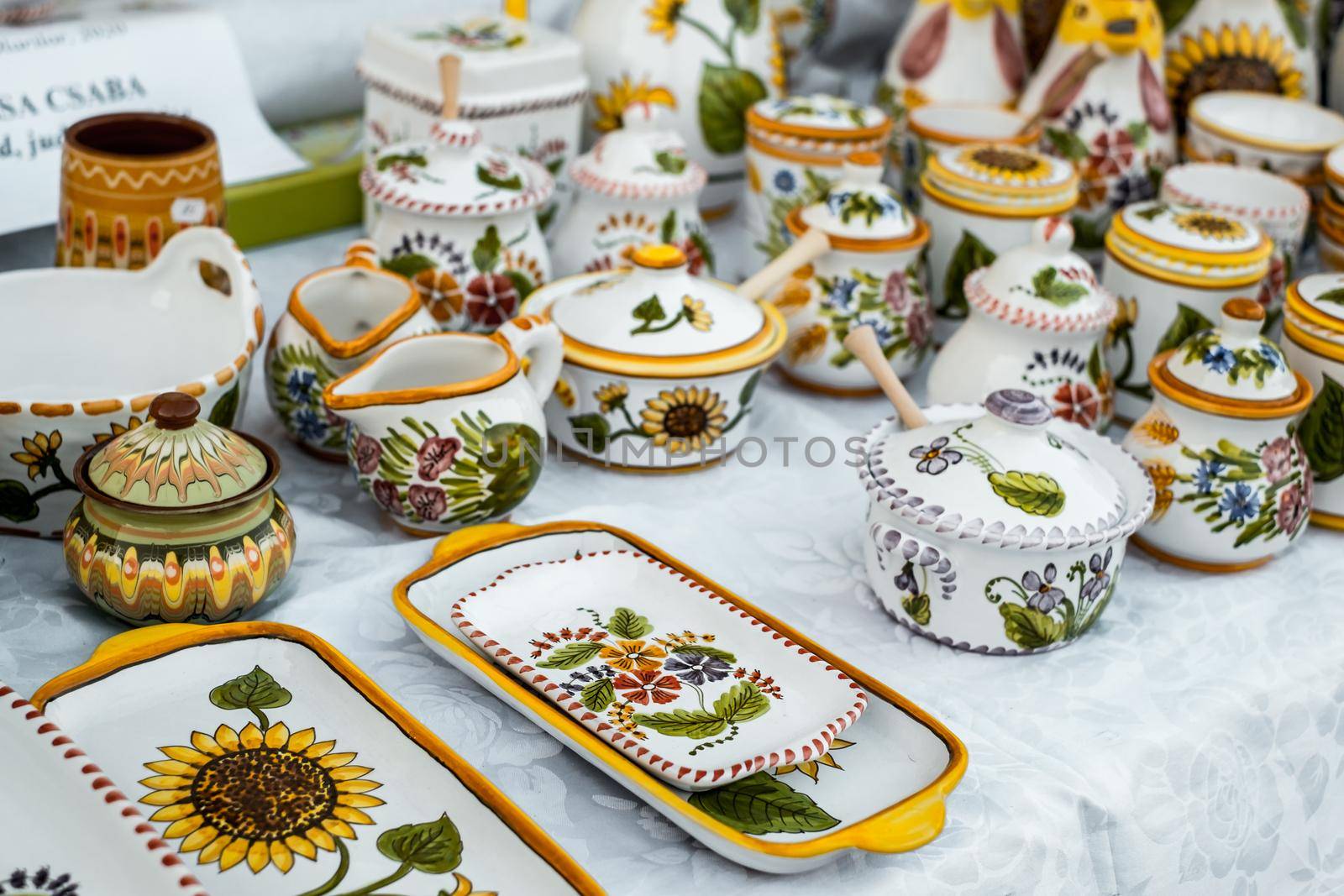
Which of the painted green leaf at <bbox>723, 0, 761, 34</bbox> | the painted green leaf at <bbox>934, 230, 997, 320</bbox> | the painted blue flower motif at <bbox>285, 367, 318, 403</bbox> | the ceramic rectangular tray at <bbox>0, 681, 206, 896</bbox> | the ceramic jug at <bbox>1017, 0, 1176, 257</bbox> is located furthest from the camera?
the painted green leaf at <bbox>723, 0, 761, 34</bbox>

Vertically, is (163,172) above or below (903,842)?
above

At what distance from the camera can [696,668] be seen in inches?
28.3

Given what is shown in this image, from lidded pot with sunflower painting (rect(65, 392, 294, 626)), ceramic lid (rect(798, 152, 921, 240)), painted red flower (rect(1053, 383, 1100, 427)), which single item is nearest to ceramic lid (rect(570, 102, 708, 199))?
ceramic lid (rect(798, 152, 921, 240))

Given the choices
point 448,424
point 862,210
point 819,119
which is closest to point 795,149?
point 819,119

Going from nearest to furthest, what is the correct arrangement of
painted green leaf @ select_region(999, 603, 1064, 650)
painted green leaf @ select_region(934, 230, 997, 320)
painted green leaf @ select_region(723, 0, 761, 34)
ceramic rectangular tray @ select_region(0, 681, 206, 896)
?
ceramic rectangular tray @ select_region(0, 681, 206, 896) < painted green leaf @ select_region(999, 603, 1064, 650) < painted green leaf @ select_region(934, 230, 997, 320) < painted green leaf @ select_region(723, 0, 761, 34)

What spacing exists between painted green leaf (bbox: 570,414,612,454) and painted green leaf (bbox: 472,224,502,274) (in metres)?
0.15

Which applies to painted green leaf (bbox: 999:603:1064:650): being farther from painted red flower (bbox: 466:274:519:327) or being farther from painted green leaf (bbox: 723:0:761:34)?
painted green leaf (bbox: 723:0:761:34)

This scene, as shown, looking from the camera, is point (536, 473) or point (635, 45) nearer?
point (536, 473)

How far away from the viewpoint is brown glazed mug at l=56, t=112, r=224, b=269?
0.91 m

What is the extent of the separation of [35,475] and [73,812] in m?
0.27

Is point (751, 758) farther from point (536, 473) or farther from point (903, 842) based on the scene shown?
point (536, 473)

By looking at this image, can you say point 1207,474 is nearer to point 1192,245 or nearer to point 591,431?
point 1192,245

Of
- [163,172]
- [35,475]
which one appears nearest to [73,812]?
[35,475]

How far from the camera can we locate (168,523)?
0.68 m
